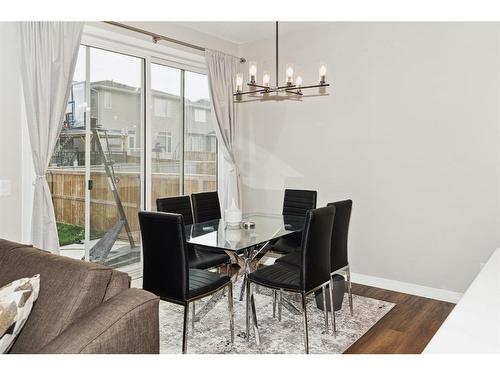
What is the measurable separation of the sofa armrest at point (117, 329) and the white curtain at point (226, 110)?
11.4 feet

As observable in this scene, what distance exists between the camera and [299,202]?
4207 millimetres

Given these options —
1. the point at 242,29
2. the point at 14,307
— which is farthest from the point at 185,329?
the point at 242,29

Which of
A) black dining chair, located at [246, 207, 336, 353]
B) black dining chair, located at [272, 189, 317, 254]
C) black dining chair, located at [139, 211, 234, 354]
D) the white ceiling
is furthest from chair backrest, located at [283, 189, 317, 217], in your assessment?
the white ceiling

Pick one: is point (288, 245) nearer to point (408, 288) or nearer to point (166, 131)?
point (408, 288)

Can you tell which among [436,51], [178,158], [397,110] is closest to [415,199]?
[397,110]

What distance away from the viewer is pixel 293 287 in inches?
107

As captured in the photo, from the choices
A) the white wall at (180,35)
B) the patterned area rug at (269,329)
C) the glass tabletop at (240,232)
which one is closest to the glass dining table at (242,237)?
the glass tabletop at (240,232)

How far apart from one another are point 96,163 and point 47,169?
0.60 m

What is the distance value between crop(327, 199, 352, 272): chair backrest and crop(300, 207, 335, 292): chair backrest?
0.28 m

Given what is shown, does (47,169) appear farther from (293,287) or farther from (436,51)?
(436,51)

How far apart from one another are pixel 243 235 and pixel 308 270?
27.1 inches

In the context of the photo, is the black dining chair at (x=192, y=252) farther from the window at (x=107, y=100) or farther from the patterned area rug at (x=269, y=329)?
the window at (x=107, y=100)

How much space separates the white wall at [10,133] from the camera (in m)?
2.99

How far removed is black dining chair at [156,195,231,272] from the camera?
3400mm
